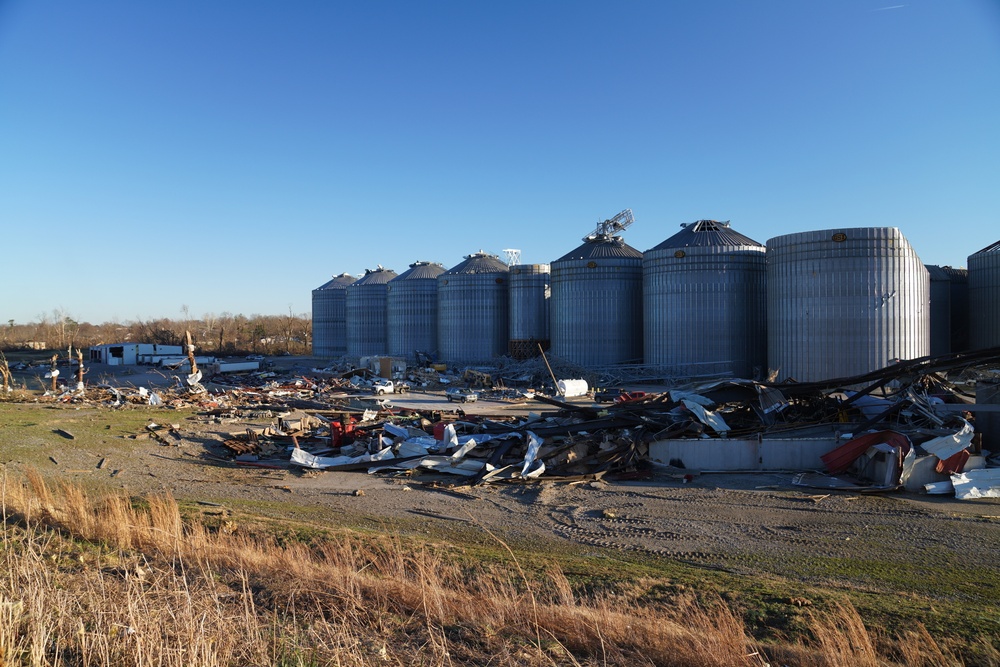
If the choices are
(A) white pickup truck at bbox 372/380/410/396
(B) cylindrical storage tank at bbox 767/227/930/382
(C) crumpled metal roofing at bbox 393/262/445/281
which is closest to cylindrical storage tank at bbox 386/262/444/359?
(C) crumpled metal roofing at bbox 393/262/445/281

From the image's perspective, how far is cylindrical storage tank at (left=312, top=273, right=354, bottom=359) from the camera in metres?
62.1

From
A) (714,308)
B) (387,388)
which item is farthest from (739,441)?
(387,388)

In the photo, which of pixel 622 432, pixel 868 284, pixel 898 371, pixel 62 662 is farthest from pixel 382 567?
pixel 868 284

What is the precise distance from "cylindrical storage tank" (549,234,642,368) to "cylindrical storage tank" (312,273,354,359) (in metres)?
28.1

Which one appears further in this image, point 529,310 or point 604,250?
point 529,310

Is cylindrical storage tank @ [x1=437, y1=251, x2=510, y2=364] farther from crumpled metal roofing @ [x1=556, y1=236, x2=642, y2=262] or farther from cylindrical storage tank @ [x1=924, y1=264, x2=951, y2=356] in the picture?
cylindrical storage tank @ [x1=924, y1=264, x2=951, y2=356]

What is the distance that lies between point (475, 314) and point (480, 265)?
3.86 metres

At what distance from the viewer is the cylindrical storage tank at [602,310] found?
131 ft

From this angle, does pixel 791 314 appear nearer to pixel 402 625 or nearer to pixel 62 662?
pixel 402 625

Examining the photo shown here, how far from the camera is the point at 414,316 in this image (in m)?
51.8

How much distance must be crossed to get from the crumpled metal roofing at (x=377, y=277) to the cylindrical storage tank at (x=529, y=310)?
1573 cm

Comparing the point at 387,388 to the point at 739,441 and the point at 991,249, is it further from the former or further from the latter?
the point at 991,249

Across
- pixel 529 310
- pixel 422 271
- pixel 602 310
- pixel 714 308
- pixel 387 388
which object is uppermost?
pixel 422 271

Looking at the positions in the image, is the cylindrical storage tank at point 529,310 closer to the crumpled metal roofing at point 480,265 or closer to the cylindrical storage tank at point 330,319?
the crumpled metal roofing at point 480,265
